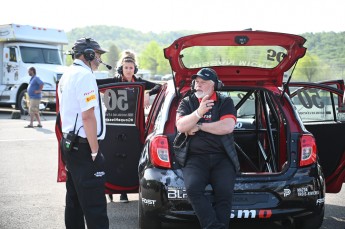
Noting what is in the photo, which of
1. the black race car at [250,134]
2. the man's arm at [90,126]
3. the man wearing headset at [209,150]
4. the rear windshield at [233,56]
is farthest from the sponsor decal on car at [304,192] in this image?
the man's arm at [90,126]

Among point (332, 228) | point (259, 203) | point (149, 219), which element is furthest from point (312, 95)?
point (149, 219)

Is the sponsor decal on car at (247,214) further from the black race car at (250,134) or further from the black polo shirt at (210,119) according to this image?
the black polo shirt at (210,119)

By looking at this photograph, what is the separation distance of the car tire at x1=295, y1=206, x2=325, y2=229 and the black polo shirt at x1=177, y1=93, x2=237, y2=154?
3.87 ft

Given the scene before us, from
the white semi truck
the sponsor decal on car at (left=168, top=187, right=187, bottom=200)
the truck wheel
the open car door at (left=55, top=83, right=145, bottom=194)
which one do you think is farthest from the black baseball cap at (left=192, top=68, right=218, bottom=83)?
the truck wheel

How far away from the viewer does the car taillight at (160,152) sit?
5301 millimetres

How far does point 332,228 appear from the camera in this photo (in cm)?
612

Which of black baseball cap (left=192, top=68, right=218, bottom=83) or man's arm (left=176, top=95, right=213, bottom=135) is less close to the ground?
black baseball cap (left=192, top=68, right=218, bottom=83)

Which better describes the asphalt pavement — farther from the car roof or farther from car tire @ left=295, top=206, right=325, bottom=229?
the car roof

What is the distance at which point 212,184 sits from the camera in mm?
5012

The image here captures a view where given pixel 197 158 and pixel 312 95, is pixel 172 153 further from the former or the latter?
pixel 312 95

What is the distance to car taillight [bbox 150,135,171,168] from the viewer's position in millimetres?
5301

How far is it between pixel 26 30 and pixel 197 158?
772 inches

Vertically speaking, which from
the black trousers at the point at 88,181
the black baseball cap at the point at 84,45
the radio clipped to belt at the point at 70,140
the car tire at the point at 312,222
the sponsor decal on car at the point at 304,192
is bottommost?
the car tire at the point at 312,222

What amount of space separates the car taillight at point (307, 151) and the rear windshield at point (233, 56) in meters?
0.95
